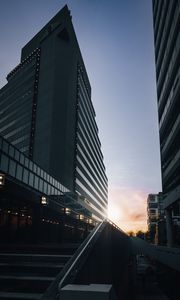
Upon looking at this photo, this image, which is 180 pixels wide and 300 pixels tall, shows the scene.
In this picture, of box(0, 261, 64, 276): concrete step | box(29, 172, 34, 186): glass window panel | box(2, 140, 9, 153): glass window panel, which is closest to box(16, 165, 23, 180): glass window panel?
box(29, 172, 34, 186): glass window panel

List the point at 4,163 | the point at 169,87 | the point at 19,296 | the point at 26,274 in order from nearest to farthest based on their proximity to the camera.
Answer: the point at 19,296
the point at 26,274
the point at 4,163
the point at 169,87

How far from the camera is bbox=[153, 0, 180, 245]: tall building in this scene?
3716 centimetres

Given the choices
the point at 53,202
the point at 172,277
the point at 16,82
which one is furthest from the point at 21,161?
the point at 16,82

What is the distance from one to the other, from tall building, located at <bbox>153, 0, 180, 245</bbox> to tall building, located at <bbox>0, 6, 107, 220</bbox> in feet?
99.9

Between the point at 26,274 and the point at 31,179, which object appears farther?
the point at 31,179

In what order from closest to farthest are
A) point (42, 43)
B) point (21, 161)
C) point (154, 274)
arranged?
point (21, 161) → point (154, 274) → point (42, 43)

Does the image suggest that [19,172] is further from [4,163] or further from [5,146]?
[5,146]

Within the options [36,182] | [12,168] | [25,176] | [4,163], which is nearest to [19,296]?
[4,163]

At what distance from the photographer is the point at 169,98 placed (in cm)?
4244

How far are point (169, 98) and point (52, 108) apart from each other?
125 feet

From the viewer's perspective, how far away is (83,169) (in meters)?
93.2

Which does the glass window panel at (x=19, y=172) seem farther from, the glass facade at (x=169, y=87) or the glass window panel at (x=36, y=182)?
the glass facade at (x=169, y=87)

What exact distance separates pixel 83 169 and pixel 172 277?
2415 inches

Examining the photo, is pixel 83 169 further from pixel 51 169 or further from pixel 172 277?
pixel 172 277
